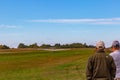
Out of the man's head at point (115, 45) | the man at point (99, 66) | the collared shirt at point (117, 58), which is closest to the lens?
the man at point (99, 66)

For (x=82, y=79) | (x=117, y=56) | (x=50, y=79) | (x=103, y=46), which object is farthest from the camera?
(x=50, y=79)

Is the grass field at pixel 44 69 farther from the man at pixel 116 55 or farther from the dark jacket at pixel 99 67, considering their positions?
the dark jacket at pixel 99 67

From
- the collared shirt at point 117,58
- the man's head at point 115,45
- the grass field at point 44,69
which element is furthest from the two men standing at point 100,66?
the grass field at point 44,69

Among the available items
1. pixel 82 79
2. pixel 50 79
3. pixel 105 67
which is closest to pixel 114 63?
pixel 105 67

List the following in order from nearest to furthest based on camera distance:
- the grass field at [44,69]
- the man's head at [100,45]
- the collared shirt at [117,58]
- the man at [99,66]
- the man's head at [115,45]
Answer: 1. the man's head at [100,45]
2. the man at [99,66]
3. the man's head at [115,45]
4. the collared shirt at [117,58]
5. the grass field at [44,69]

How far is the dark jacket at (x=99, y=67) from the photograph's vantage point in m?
8.81

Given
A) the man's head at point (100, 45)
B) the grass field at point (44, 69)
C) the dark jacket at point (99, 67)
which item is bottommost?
the grass field at point (44, 69)

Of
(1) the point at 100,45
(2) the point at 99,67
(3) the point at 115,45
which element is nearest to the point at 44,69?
(3) the point at 115,45

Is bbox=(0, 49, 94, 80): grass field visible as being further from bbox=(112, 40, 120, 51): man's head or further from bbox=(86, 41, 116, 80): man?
bbox=(86, 41, 116, 80): man

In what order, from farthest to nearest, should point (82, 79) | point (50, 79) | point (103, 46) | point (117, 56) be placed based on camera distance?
point (50, 79) < point (82, 79) < point (117, 56) < point (103, 46)

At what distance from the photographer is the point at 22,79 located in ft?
72.4

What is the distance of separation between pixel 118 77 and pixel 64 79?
37.6 feet

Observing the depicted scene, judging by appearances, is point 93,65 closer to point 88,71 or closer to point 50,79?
point 88,71

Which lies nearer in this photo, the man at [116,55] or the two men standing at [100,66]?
the two men standing at [100,66]
